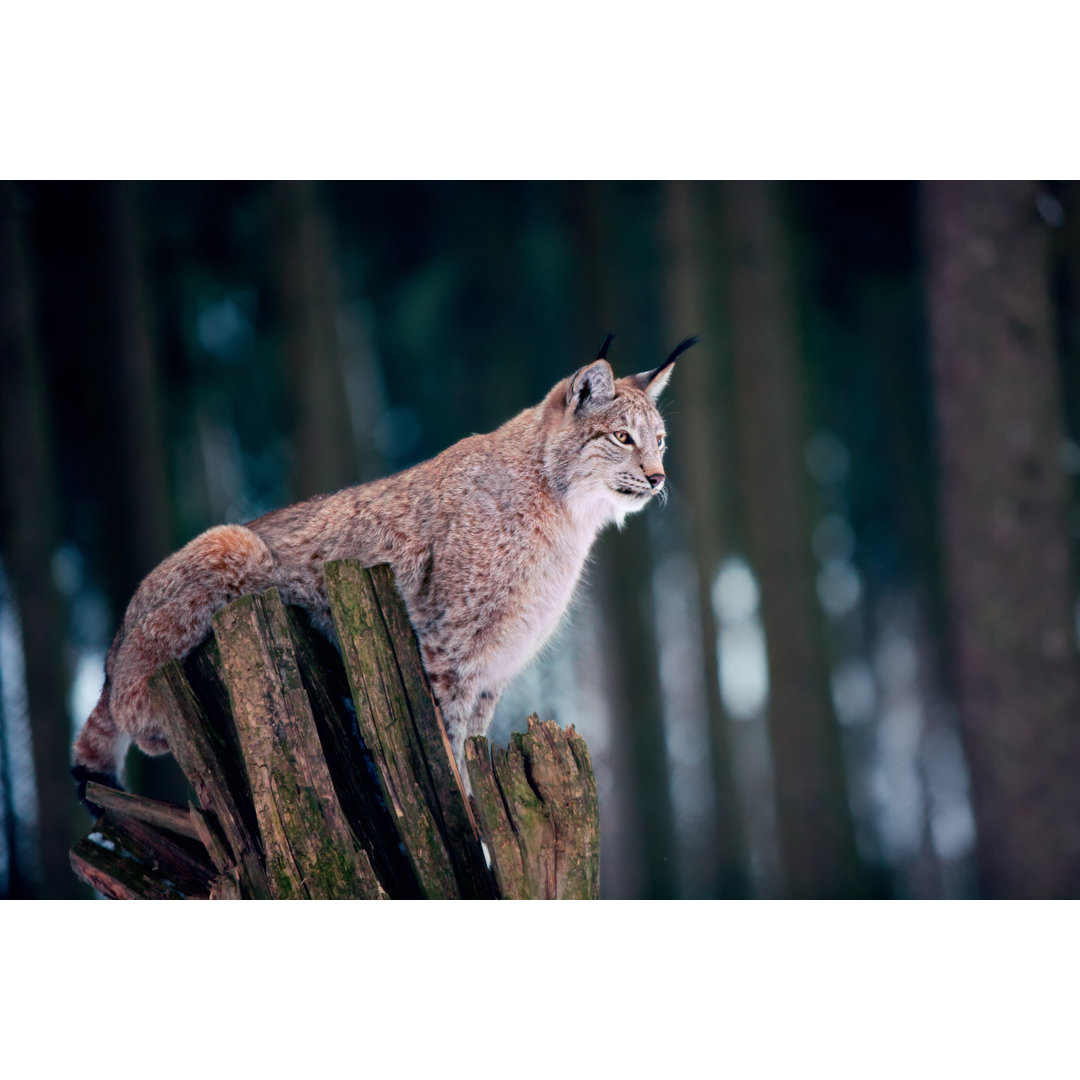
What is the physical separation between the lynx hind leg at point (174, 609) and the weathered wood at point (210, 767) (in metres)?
0.23

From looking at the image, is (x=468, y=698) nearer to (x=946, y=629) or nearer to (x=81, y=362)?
(x=81, y=362)

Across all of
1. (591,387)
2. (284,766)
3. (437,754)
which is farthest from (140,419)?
(437,754)

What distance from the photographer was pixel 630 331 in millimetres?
6859

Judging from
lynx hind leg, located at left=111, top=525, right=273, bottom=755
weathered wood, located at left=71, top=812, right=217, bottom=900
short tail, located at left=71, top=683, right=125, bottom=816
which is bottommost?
weathered wood, located at left=71, top=812, right=217, bottom=900

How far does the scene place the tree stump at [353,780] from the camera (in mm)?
3322

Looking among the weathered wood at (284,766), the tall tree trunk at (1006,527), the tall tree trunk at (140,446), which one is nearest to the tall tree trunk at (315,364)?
the tall tree trunk at (140,446)

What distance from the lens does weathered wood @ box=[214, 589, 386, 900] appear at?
3420 mm

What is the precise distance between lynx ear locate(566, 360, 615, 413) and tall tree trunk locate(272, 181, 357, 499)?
8.94ft

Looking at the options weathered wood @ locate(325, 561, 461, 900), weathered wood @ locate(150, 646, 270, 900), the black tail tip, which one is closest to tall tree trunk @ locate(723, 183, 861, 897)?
weathered wood @ locate(325, 561, 461, 900)

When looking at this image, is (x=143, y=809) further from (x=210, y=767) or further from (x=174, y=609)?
(x=174, y=609)

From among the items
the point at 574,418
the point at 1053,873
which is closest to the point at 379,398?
the point at 574,418

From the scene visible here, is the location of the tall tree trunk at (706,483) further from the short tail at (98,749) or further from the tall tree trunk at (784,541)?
the short tail at (98,749)

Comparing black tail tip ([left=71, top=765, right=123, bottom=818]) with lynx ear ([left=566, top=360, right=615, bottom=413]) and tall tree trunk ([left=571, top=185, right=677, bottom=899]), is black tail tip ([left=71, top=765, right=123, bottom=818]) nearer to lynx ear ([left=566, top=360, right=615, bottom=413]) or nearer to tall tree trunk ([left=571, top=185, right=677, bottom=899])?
lynx ear ([left=566, top=360, right=615, bottom=413])

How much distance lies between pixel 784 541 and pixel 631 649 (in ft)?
4.41
